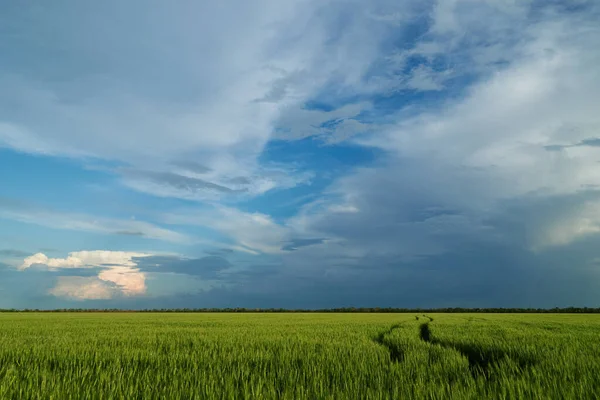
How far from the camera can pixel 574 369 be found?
4289 millimetres

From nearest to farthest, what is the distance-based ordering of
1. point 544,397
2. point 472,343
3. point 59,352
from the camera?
point 544,397, point 59,352, point 472,343

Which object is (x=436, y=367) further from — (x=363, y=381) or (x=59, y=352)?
(x=59, y=352)

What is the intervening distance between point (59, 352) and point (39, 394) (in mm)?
3351

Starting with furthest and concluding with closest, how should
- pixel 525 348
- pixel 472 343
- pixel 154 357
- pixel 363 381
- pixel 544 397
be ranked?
1. pixel 472 343
2. pixel 525 348
3. pixel 154 357
4. pixel 363 381
5. pixel 544 397

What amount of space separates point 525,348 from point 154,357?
18.9 ft

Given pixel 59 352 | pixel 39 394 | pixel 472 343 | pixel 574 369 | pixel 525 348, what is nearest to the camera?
pixel 39 394

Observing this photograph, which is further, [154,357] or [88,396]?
[154,357]

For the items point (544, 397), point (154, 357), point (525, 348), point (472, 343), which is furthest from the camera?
point (472, 343)

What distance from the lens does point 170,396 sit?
111 inches

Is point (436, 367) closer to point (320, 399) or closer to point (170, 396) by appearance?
point (320, 399)

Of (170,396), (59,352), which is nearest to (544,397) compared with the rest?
(170,396)

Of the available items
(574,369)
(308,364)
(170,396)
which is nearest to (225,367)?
(308,364)

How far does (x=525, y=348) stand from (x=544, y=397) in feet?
13.6

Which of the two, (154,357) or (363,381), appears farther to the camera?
(154,357)
